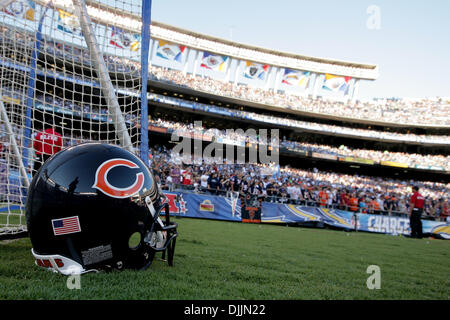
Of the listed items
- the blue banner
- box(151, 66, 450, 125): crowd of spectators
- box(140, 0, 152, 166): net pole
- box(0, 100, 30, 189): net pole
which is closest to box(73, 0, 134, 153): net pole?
box(140, 0, 152, 166): net pole

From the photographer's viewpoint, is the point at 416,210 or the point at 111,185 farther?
the point at 416,210

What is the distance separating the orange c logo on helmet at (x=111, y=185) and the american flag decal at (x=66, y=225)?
0.89ft

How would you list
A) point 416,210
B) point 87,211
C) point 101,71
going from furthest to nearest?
point 416,210
point 101,71
point 87,211

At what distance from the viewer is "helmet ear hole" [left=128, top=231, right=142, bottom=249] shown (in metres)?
2.51

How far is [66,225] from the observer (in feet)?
7.56

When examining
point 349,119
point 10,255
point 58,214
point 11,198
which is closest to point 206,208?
point 11,198

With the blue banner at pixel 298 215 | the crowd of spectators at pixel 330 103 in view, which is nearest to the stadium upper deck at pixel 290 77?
the crowd of spectators at pixel 330 103

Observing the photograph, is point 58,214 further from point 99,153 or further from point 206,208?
point 206,208

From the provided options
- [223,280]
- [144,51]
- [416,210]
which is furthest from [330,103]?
[223,280]

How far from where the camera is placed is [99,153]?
2479 millimetres

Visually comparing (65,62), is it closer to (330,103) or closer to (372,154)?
(372,154)

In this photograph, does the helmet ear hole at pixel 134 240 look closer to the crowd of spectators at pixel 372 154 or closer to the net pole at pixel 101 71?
the net pole at pixel 101 71

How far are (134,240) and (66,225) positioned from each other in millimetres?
486
